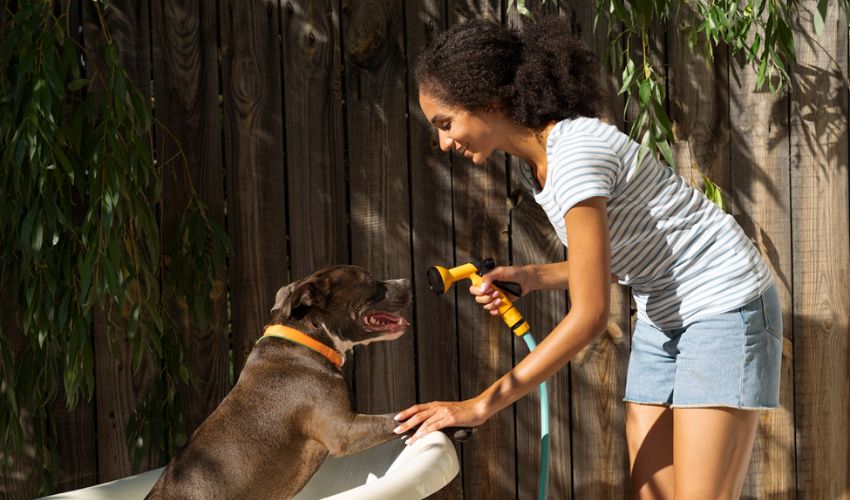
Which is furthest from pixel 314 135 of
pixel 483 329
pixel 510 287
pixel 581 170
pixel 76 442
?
pixel 581 170

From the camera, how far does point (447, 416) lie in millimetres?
2236

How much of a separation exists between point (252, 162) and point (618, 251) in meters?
1.59

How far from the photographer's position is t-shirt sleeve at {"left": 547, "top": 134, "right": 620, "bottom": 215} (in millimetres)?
2158

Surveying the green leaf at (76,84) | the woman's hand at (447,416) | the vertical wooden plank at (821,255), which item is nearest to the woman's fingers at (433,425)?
the woman's hand at (447,416)

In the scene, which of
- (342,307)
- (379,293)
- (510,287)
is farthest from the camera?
(379,293)

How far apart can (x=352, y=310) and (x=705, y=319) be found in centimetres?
103

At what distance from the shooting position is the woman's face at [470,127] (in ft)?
7.94

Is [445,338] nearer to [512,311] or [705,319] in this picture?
[512,311]

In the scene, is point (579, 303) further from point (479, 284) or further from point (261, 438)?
point (261, 438)

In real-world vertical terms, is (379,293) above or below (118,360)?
above

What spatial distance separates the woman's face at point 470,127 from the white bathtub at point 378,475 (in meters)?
0.75

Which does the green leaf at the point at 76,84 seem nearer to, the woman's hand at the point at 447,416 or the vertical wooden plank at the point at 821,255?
the woman's hand at the point at 447,416

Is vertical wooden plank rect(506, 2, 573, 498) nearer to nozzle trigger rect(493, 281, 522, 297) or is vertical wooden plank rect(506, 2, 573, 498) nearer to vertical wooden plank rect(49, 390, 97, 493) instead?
nozzle trigger rect(493, 281, 522, 297)

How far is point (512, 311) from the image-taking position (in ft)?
8.55
